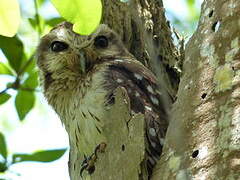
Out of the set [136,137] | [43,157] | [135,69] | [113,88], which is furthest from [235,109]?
[43,157]

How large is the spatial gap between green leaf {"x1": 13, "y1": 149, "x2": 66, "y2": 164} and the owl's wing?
571 millimetres

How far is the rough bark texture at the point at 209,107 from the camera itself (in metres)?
2.04

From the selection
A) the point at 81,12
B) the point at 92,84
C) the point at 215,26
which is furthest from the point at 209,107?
the point at 92,84

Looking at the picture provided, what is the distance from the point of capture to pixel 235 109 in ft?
6.84

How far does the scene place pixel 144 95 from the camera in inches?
124

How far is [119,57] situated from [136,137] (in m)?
1.36

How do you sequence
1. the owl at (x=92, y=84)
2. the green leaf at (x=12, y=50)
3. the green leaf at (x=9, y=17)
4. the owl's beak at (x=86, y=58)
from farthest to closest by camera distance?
the owl's beak at (x=86, y=58) < the green leaf at (x=12, y=50) < the owl at (x=92, y=84) < the green leaf at (x=9, y=17)

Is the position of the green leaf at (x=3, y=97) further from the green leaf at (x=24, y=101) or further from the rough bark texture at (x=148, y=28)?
the rough bark texture at (x=148, y=28)

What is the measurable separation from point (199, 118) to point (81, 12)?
2.44 ft

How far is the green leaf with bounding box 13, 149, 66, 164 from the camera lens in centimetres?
333

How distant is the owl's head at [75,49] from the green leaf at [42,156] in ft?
1.74

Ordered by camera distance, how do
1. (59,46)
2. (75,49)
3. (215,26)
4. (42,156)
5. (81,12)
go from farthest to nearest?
(59,46)
(75,49)
(42,156)
(215,26)
(81,12)

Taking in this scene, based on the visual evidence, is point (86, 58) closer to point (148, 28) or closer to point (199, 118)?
point (148, 28)

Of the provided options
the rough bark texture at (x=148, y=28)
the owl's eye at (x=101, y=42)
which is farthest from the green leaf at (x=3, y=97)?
the rough bark texture at (x=148, y=28)
